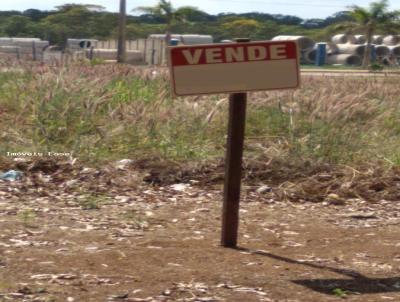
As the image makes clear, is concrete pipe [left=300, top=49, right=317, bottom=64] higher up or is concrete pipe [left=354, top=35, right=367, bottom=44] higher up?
concrete pipe [left=354, top=35, right=367, bottom=44]

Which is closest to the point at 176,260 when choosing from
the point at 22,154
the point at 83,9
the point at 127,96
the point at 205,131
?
the point at 22,154

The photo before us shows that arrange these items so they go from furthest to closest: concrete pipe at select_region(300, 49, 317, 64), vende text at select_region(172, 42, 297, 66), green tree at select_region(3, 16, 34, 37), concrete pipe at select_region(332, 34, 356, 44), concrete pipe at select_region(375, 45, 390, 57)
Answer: concrete pipe at select_region(332, 34, 356, 44) < concrete pipe at select_region(375, 45, 390, 57) < concrete pipe at select_region(300, 49, 317, 64) < green tree at select_region(3, 16, 34, 37) < vende text at select_region(172, 42, 297, 66)

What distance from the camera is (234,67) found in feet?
20.4

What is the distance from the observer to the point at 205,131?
11.6m

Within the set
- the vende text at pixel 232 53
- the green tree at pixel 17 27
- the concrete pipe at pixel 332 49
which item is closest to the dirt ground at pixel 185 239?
the vende text at pixel 232 53

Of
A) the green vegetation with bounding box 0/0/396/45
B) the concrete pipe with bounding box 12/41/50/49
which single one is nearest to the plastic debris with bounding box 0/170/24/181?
the concrete pipe with bounding box 12/41/50/49

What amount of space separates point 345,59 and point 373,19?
5.01 m

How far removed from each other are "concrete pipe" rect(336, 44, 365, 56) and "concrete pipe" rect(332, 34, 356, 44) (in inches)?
15.8

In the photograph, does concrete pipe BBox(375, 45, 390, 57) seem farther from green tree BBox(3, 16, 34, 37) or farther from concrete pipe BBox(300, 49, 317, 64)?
green tree BBox(3, 16, 34, 37)

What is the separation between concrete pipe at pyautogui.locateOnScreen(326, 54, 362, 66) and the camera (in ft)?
172

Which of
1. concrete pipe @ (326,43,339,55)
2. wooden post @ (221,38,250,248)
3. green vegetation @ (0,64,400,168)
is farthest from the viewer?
concrete pipe @ (326,43,339,55)

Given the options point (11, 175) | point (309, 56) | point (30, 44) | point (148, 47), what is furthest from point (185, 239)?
point (309, 56)

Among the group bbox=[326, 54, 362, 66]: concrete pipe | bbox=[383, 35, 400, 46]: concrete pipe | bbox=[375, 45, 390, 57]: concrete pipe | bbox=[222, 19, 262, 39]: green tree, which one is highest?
bbox=[222, 19, 262, 39]: green tree

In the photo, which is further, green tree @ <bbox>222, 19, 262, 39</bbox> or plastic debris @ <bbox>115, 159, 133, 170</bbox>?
green tree @ <bbox>222, 19, 262, 39</bbox>
